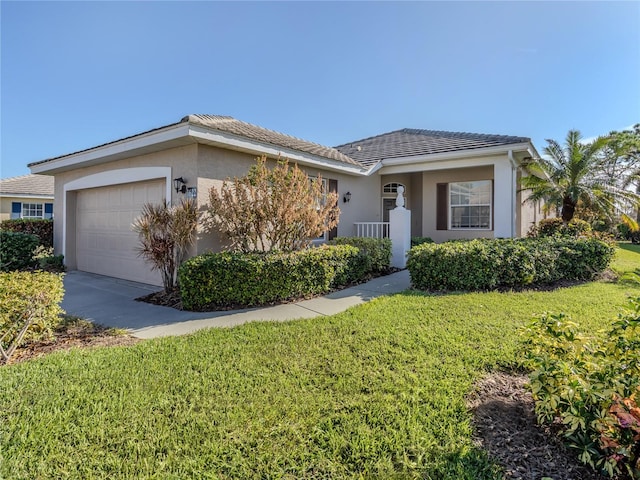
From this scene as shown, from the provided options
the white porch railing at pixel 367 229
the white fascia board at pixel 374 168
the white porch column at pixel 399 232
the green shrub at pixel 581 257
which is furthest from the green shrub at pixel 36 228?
the green shrub at pixel 581 257

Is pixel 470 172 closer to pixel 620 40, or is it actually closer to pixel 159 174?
pixel 620 40

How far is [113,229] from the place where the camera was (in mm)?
10070

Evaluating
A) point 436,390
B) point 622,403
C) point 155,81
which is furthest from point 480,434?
point 155,81

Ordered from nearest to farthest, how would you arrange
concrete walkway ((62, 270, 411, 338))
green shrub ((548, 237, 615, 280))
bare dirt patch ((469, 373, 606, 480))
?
bare dirt patch ((469, 373, 606, 480)) → concrete walkway ((62, 270, 411, 338)) → green shrub ((548, 237, 615, 280))

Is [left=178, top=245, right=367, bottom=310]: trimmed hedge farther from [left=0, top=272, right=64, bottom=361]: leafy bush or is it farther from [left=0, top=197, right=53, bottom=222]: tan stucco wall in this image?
[left=0, top=197, right=53, bottom=222]: tan stucco wall

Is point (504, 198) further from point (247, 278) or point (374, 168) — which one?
point (247, 278)

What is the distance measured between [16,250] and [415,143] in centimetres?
1519

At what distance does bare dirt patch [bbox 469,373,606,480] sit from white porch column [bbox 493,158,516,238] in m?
8.60

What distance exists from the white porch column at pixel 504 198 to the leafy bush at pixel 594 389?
863 centimetres

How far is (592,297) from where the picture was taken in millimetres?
6953

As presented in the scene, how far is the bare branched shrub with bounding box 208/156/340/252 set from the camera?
7449 mm

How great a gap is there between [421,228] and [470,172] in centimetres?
297

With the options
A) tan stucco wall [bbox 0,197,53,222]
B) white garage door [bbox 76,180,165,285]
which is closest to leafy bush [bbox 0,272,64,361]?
white garage door [bbox 76,180,165,285]

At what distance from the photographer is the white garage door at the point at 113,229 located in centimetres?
912
